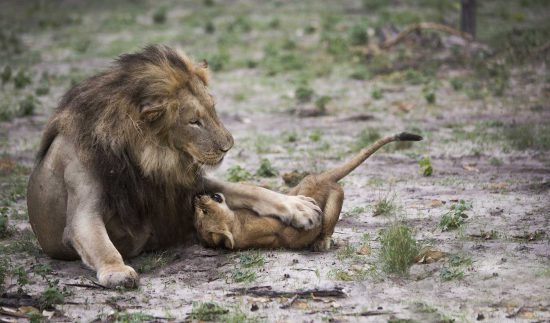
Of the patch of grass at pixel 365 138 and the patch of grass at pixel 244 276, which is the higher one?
the patch of grass at pixel 244 276

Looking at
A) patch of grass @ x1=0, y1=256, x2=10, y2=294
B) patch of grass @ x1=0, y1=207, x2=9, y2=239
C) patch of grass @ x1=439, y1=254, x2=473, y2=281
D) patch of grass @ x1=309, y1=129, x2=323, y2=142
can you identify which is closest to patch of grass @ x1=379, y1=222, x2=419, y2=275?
patch of grass @ x1=439, y1=254, x2=473, y2=281

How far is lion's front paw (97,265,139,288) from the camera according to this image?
487 cm

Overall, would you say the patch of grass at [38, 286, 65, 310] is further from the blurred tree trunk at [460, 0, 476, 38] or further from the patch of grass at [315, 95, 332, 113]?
the blurred tree trunk at [460, 0, 476, 38]

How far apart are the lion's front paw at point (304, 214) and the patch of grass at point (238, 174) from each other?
2.06m

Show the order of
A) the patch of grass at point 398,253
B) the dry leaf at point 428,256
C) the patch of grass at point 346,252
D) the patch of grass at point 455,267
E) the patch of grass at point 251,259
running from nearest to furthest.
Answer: the patch of grass at point 455,267
the patch of grass at point 398,253
the dry leaf at point 428,256
the patch of grass at point 251,259
the patch of grass at point 346,252

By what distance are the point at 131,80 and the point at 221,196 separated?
95 centimetres


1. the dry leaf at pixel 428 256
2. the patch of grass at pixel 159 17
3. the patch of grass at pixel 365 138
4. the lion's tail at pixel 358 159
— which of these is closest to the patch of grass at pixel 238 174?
the patch of grass at pixel 365 138

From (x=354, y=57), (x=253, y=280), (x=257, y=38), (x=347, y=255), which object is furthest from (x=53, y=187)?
(x=257, y=38)

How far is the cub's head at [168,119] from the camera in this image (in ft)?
17.1

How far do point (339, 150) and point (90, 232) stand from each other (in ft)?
13.5

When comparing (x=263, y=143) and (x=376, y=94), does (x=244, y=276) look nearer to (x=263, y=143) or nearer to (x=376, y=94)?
(x=263, y=143)

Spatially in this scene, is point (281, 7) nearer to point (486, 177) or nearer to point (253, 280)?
point (486, 177)

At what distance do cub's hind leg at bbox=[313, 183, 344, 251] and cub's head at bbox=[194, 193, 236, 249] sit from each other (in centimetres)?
58

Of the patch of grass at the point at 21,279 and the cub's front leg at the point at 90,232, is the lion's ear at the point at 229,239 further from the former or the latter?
the patch of grass at the point at 21,279
